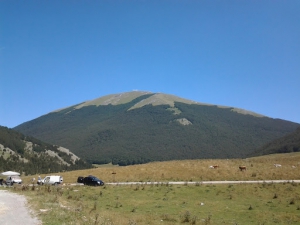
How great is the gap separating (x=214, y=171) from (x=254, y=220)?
1056 inches

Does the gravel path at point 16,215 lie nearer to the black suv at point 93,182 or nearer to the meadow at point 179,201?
the meadow at point 179,201

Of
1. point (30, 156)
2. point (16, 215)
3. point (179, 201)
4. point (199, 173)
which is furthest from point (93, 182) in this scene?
point (30, 156)

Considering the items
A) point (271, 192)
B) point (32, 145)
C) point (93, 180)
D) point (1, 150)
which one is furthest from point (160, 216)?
point (32, 145)

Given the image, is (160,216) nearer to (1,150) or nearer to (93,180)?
(93,180)

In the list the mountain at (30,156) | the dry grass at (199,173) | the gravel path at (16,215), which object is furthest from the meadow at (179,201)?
the mountain at (30,156)

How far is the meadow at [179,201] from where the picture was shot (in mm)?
20094

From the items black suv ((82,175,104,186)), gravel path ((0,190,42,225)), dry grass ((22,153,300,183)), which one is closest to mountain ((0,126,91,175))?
dry grass ((22,153,300,183))

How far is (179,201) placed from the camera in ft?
94.2

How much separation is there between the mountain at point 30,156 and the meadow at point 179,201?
11126cm

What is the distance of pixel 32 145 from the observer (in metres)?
185

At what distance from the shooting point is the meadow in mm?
20094

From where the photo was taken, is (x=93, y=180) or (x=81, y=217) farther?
(x=93, y=180)

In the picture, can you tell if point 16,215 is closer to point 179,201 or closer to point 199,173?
point 179,201

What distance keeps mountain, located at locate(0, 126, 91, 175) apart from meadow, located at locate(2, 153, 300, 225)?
11126cm
